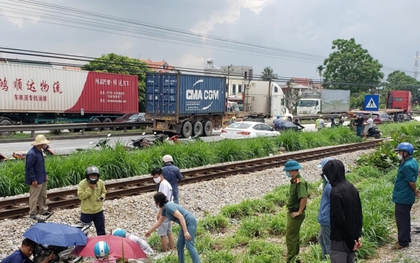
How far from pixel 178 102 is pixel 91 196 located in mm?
18888

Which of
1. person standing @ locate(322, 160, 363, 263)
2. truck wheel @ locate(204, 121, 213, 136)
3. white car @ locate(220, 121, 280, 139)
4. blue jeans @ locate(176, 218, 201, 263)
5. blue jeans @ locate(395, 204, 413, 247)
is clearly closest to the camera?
person standing @ locate(322, 160, 363, 263)

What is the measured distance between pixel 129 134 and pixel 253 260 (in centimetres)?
2283

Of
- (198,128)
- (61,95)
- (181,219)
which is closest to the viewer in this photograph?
(181,219)

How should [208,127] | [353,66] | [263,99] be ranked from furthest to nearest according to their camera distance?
[353,66]
[263,99]
[208,127]

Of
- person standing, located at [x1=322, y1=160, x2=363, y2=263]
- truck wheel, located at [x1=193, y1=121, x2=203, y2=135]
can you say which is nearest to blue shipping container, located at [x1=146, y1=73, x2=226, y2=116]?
truck wheel, located at [x1=193, y1=121, x2=203, y2=135]

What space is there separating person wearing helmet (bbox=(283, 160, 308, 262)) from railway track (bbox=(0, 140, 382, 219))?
18.6 feet

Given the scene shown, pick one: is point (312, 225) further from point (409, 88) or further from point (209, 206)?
point (409, 88)

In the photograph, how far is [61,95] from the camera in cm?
3086

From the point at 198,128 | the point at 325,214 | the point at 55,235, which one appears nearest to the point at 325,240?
the point at 325,214

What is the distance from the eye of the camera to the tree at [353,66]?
227 ft

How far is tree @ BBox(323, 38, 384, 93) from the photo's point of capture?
6925 cm

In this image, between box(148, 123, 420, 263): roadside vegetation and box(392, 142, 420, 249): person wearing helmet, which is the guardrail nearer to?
box(148, 123, 420, 263): roadside vegetation

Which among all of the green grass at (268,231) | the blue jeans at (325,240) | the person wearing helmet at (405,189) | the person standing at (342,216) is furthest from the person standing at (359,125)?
the person standing at (342,216)

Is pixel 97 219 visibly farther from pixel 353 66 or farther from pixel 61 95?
pixel 353 66
